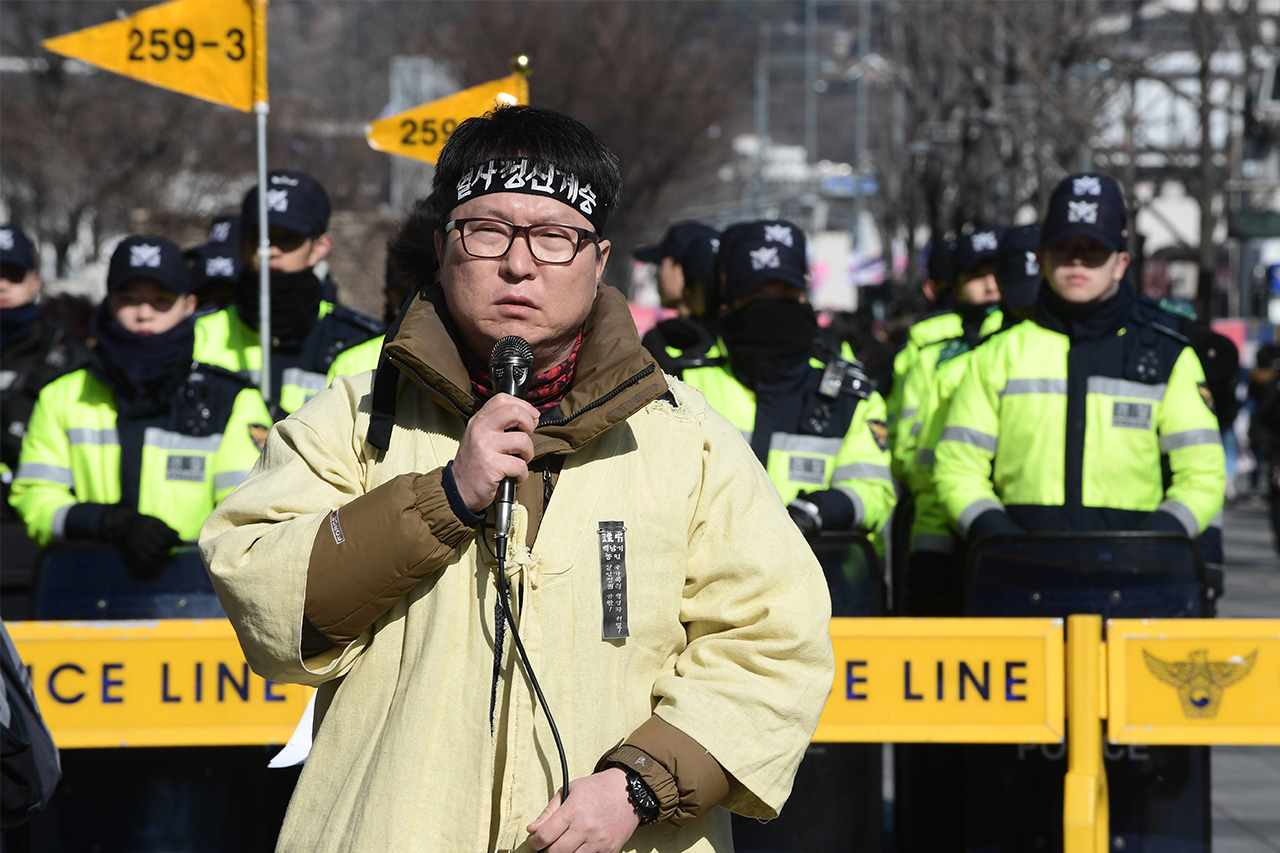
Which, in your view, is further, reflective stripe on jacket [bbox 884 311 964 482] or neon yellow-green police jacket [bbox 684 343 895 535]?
reflective stripe on jacket [bbox 884 311 964 482]

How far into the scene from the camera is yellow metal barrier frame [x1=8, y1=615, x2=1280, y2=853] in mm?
4535

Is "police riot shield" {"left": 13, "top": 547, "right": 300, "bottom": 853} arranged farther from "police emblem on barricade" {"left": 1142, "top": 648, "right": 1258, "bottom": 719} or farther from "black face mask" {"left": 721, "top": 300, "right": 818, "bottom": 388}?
"police emblem on barricade" {"left": 1142, "top": 648, "right": 1258, "bottom": 719}

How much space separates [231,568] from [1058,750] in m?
3.24

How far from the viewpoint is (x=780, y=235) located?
5.91 metres

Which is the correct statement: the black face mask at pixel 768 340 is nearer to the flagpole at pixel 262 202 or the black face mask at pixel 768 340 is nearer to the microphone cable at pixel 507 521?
the flagpole at pixel 262 202

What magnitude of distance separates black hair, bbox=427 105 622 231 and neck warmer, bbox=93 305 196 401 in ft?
10.0

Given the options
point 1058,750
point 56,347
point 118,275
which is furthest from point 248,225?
point 1058,750

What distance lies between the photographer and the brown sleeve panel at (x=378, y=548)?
7.75 feet

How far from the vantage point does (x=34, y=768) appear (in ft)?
10.2

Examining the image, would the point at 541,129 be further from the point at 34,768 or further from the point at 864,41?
the point at 864,41

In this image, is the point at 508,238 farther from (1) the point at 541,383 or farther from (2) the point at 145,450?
(2) the point at 145,450

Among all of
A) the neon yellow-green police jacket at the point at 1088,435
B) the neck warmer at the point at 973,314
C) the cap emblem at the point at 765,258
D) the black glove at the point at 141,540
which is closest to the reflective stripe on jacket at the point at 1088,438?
the neon yellow-green police jacket at the point at 1088,435

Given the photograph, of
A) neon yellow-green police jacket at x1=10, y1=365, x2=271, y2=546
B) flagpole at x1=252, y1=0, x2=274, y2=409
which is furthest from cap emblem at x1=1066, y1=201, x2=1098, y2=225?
flagpole at x1=252, y1=0, x2=274, y2=409

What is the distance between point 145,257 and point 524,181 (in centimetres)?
357
